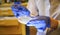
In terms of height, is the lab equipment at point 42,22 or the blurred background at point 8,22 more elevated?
the lab equipment at point 42,22

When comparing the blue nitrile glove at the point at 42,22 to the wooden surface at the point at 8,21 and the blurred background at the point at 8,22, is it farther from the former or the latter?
Result: the wooden surface at the point at 8,21

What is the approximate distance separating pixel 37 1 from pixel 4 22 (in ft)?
4.04

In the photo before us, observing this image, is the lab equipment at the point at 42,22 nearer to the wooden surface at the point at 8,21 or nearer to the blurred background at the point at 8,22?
the blurred background at the point at 8,22

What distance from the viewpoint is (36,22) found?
48 cm

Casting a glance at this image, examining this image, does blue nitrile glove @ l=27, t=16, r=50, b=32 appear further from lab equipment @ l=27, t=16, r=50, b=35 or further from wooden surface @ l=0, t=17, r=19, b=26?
wooden surface @ l=0, t=17, r=19, b=26

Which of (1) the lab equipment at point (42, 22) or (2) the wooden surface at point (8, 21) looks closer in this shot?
(1) the lab equipment at point (42, 22)

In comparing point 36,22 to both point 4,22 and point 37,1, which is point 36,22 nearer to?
point 37,1

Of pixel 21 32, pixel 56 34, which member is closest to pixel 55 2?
pixel 56 34

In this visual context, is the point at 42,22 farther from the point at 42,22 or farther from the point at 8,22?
the point at 8,22

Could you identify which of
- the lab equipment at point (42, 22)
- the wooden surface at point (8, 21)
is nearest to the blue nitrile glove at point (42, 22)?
the lab equipment at point (42, 22)

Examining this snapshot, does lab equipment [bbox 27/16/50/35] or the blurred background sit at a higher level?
lab equipment [bbox 27/16/50/35]

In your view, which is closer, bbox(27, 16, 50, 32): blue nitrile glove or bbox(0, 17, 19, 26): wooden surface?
bbox(27, 16, 50, 32): blue nitrile glove

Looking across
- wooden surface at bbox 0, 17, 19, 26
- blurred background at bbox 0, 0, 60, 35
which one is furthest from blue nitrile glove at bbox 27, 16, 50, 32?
wooden surface at bbox 0, 17, 19, 26

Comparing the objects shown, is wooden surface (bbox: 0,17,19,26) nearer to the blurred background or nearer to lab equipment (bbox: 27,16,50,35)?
the blurred background
